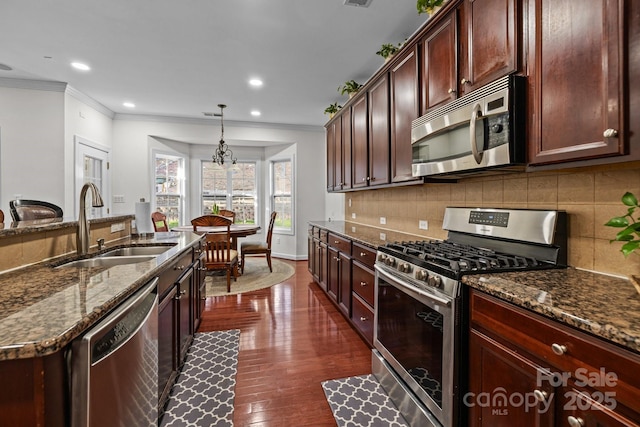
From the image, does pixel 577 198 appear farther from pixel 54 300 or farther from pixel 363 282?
pixel 54 300

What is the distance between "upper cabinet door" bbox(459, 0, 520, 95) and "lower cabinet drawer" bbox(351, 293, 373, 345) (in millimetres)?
1754

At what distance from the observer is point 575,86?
1177 millimetres

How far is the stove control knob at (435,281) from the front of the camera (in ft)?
4.62

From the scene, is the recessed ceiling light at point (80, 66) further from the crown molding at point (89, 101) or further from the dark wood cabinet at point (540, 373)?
the dark wood cabinet at point (540, 373)

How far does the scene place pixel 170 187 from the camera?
240 inches

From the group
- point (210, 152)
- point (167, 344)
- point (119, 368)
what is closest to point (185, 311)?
point (167, 344)

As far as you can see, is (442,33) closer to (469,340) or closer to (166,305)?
(469,340)

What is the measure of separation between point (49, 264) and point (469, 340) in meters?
2.08

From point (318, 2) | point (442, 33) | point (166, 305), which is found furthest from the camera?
point (318, 2)

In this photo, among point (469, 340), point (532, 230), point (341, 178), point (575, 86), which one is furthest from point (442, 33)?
point (341, 178)

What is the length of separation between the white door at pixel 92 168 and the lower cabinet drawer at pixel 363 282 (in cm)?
371

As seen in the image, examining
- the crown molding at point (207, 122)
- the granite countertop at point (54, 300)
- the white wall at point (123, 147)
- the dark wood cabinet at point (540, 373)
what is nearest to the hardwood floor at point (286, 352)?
the dark wood cabinet at point (540, 373)

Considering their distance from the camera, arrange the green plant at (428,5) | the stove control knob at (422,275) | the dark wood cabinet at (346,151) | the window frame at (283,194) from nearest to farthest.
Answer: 1. the stove control knob at (422,275)
2. the green plant at (428,5)
3. the dark wood cabinet at (346,151)
4. the window frame at (283,194)

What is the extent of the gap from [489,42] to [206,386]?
269 centimetres
